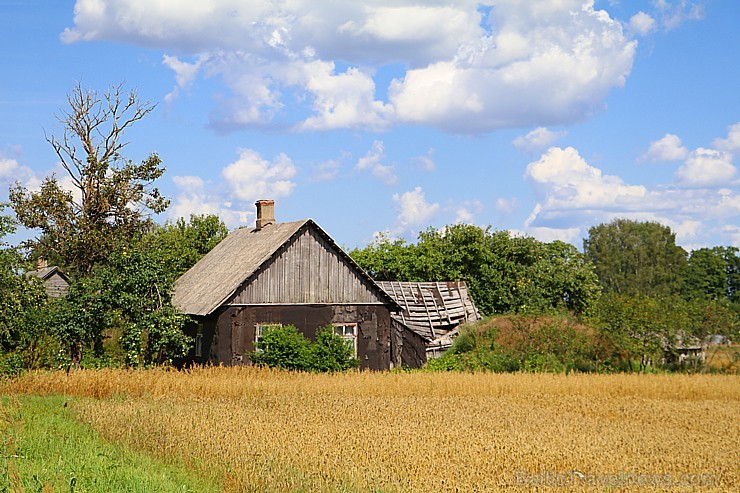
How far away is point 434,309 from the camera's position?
4312cm

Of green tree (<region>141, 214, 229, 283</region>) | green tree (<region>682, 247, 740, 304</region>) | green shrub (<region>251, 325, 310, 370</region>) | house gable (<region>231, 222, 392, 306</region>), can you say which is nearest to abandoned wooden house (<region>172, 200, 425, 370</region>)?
house gable (<region>231, 222, 392, 306</region>)

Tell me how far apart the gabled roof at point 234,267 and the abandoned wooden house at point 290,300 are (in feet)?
0.17

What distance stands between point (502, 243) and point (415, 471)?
139 ft

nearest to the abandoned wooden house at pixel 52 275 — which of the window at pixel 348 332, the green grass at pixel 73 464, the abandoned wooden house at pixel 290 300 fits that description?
the abandoned wooden house at pixel 290 300

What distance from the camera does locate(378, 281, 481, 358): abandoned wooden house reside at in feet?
136

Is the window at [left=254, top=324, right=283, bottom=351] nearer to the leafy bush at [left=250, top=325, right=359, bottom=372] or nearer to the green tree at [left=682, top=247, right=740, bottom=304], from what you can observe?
the leafy bush at [left=250, top=325, right=359, bottom=372]

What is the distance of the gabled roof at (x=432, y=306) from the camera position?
41.8m

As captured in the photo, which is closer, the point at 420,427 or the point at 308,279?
the point at 420,427

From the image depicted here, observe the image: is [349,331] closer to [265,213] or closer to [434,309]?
[265,213]

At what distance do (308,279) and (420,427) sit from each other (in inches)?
736

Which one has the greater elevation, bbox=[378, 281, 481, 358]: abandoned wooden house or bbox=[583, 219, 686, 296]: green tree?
bbox=[583, 219, 686, 296]: green tree

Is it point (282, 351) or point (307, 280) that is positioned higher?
point (307, 280)

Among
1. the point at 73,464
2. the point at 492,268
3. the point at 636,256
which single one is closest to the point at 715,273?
the point at 636,256

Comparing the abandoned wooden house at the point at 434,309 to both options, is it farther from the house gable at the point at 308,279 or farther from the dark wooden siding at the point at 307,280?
the dark wooden siding at the point at 307,280
